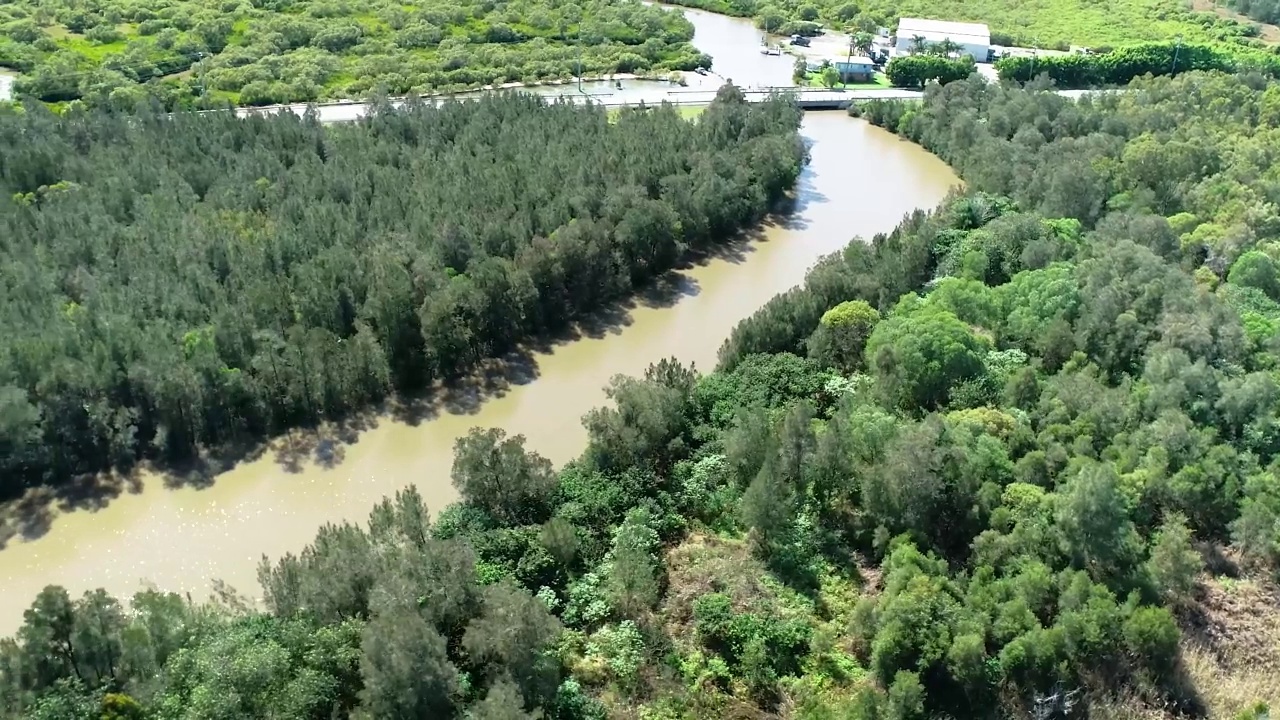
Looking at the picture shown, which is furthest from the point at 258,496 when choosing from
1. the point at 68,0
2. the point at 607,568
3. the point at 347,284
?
the point at 68,0

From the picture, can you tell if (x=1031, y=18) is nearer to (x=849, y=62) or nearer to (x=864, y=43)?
(x=864, y=43)

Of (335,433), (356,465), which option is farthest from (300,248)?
(356,465)

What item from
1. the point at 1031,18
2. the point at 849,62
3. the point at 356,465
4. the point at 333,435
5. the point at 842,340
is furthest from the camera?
the point at 1031,18

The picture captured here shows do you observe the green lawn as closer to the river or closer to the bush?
the bush

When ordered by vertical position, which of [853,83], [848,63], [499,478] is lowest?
[499,478]

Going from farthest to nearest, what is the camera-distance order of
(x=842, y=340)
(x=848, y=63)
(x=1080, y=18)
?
(x=1080, y=18)
(x=848, y=63)
(x=842, y=340)

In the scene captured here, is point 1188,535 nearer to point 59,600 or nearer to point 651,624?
point 651,624

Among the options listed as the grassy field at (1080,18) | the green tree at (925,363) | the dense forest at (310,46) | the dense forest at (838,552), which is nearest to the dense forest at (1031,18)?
the grassy field at (1080,18)
